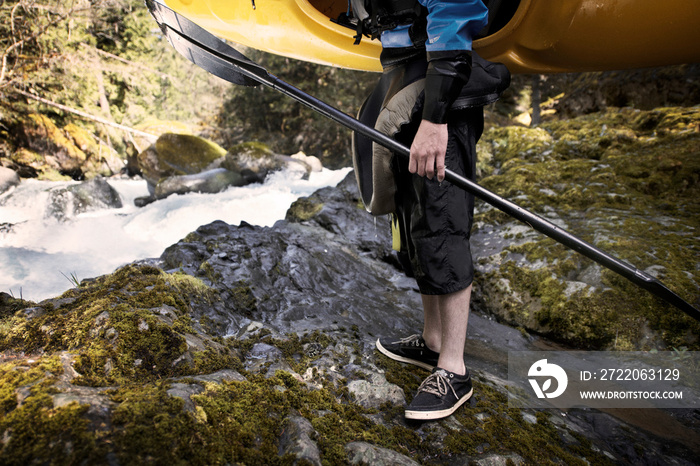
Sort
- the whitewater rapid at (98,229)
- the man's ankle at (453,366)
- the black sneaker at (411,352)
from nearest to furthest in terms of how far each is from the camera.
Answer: the man's ankle at (453,366), the black sneaker at (411,352), the whitewater rapid at (98,229)

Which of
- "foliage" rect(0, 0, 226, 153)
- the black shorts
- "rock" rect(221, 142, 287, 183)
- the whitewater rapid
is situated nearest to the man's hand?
the black shorts

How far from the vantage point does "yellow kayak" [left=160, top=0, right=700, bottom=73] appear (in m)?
2.70

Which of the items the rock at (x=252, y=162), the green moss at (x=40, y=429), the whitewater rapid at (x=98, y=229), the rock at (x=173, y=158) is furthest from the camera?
the rock at (x=173, y=158)

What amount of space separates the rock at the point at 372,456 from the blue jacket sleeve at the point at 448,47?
1300 mm

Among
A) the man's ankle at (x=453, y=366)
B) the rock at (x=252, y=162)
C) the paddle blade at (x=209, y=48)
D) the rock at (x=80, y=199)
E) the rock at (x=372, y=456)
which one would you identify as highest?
the paddle blade at (x=209, y=48)

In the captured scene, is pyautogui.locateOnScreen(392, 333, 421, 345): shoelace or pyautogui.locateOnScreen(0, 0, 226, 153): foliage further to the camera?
pyautogui.locateOnScreen(0, 0, 226, 153): foliage

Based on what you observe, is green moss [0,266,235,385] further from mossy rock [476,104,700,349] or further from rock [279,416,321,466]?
mossy rock [476,104,700,349]

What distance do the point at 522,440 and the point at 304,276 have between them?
1.86 meters

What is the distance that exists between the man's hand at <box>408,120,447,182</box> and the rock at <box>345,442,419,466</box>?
43.2 inches

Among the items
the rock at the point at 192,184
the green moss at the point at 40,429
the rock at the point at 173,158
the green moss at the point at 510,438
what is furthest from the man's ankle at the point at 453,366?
the rock at the point at 173,158

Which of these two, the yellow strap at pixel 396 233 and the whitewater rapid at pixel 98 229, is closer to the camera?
the yellow strap at pixel 396 233

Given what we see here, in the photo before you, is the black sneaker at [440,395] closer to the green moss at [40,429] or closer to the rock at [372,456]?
the rock at [372,456]

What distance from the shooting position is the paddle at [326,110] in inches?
63.0

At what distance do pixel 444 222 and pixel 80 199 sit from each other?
9069 millimetres
